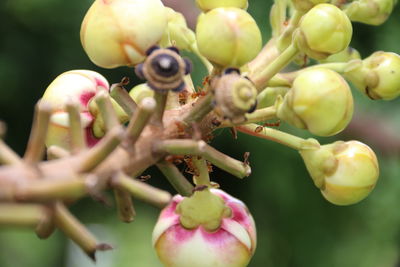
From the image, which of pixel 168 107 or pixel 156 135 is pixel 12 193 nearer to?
pixel 156 135

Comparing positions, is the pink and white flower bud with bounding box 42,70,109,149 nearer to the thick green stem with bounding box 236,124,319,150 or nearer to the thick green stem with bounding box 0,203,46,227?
the thick green stem with bounding box 236,124,319,150

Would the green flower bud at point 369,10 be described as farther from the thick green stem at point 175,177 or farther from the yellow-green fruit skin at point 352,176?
the thick green stem at point 175,177

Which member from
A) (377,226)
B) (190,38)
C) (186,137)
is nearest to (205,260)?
(186,137)

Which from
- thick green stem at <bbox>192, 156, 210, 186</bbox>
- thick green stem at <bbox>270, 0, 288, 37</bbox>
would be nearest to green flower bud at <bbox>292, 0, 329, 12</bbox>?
thick green stem at <bbox>270, 0, 288, 37</bbox>

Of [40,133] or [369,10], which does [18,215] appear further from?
[369,10]

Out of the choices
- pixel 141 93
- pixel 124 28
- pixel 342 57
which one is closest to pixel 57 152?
pixel 124 28
